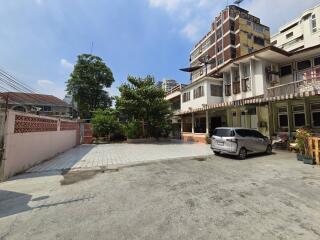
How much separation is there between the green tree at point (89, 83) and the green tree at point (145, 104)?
1496 centimetres

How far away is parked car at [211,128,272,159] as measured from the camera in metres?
9.95

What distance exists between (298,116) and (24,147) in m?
17.4

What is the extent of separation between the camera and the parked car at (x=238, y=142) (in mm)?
9953

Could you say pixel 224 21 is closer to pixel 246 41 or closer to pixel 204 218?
pixel 246 41

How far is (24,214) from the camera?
3.92 m

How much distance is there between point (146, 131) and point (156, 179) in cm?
1569

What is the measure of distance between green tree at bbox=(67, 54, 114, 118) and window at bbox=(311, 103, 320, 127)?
30624mm

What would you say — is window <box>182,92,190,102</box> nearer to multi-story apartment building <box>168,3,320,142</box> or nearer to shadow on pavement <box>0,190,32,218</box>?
multi-story apartment building <box>168,3,320,142</box>

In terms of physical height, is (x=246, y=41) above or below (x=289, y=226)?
above

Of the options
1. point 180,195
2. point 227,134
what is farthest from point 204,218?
point 227,134

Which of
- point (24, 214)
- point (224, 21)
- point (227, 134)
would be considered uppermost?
point (224, 21)

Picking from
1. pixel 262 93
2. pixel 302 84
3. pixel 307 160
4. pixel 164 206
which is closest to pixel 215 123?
pixel 262 93

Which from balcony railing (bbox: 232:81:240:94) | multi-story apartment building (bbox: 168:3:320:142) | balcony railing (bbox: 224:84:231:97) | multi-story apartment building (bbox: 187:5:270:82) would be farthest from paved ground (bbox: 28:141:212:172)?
multi-story apartment building (bbox: 187:5:270:82)

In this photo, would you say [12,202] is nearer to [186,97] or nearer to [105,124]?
[105,124]
